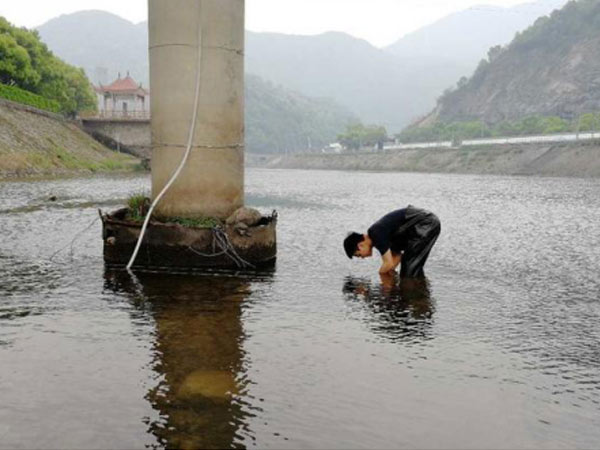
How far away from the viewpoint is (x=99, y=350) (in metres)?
6.14

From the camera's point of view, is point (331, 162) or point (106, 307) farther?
point (331, 162)

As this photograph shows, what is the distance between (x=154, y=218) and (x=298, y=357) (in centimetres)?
582

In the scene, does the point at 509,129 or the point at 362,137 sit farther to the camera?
the point at 362,137

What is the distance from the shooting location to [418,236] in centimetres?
1067

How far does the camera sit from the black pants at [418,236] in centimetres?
1066

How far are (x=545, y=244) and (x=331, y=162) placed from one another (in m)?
147

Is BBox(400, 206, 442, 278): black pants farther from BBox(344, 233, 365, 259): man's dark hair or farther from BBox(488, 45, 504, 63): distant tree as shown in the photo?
BBox(488, 45, 504, 63): distant tree

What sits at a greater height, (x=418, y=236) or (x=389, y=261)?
(x=418, y=236)

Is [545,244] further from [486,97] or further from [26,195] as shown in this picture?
[486,97]

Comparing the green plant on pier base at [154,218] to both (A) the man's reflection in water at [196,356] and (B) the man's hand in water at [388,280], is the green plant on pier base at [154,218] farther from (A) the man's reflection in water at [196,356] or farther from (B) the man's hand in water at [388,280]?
(B) the man's hand in water at [388,280]

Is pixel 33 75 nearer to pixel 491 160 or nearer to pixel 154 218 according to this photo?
pixel 154 218

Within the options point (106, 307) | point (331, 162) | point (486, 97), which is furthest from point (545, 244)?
point (486, 97)

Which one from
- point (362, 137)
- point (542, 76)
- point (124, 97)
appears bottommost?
point (362, 137)

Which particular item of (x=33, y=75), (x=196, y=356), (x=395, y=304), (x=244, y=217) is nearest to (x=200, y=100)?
(x=244, y=217)
